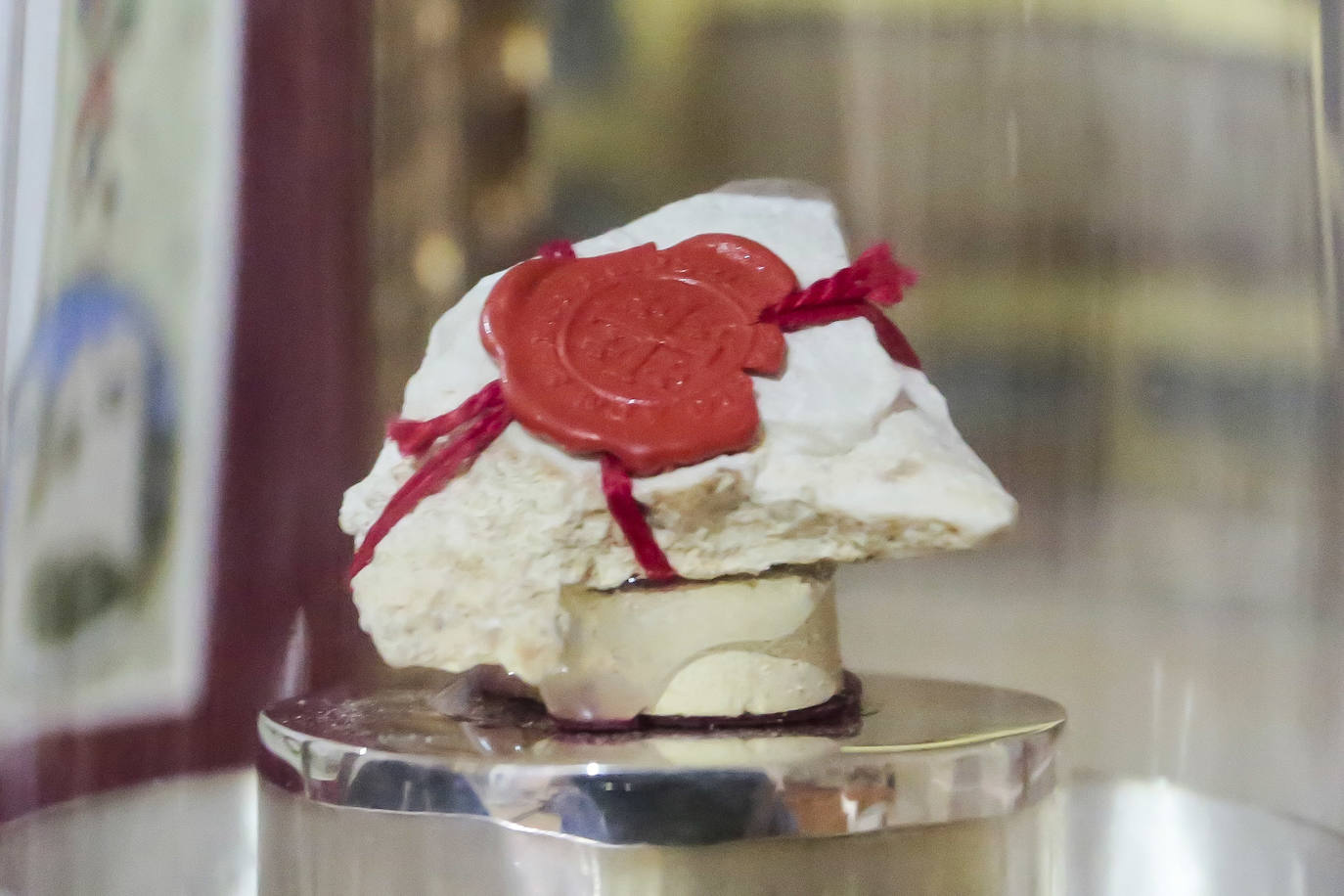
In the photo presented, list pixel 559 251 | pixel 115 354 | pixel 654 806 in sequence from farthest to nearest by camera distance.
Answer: pixel 115 354, pixel 559 251, pixel 654 806

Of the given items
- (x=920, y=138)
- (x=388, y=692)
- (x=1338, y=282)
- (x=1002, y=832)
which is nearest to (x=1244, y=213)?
(x=1338, y=282)

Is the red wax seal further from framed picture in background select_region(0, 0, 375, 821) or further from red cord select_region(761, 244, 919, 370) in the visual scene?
framed picture in background select_region(0, 0, 375, 821)

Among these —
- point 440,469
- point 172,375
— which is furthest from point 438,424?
point 172,375

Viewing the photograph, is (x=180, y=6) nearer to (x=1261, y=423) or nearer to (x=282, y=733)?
(x=282, y=733)

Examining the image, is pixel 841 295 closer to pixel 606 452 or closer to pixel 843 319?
pixel 843 319

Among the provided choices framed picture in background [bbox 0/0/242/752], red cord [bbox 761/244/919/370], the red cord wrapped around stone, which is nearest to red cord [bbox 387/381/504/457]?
the red cord wrapped around stone

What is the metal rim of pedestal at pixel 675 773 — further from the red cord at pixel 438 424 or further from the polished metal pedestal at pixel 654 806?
the red cord at pixel 438 424
